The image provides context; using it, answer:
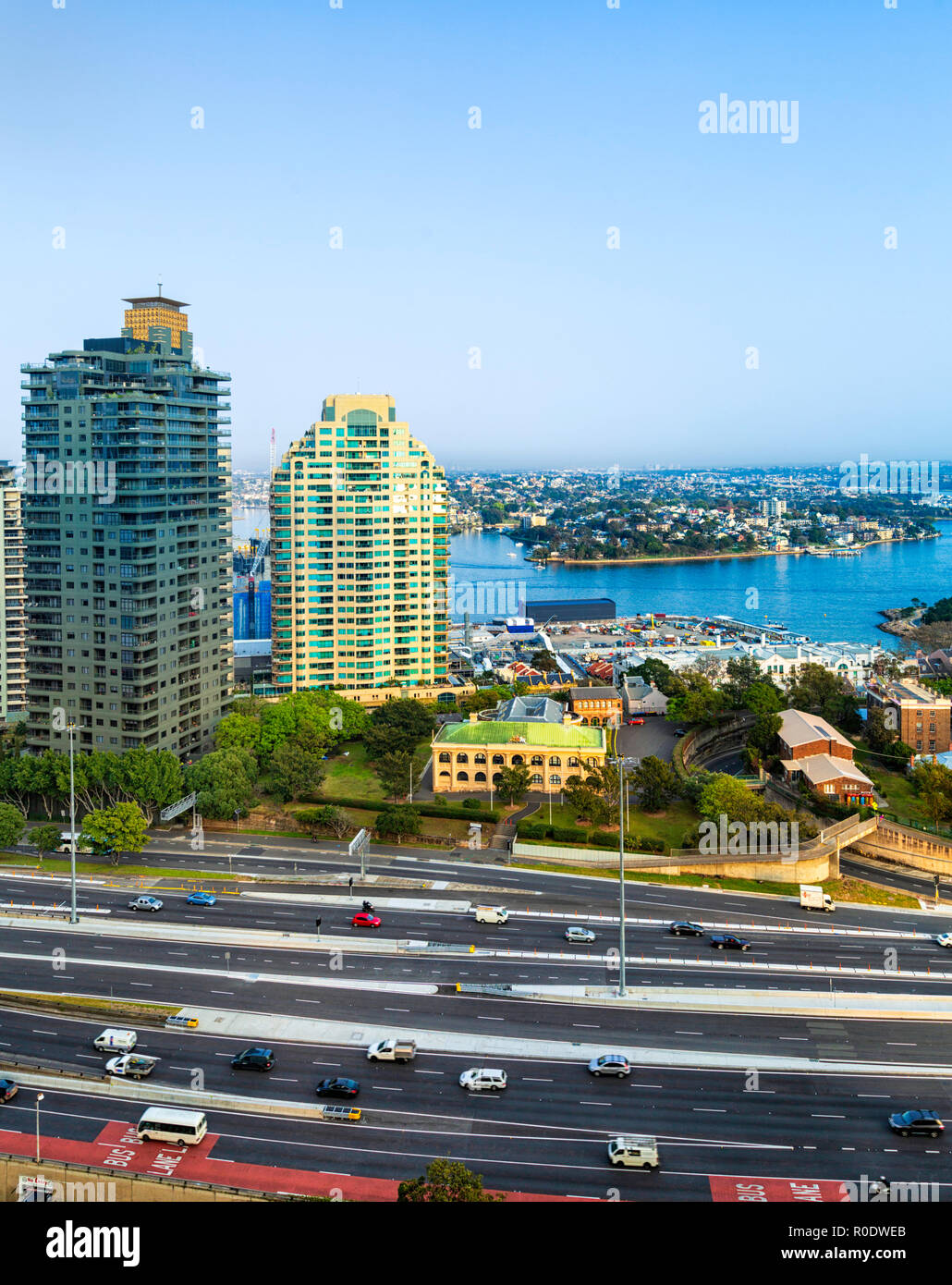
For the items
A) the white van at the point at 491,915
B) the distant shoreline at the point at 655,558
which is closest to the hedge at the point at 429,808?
the white van at the point at 491,915

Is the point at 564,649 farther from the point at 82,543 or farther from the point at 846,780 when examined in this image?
the point at 82,543

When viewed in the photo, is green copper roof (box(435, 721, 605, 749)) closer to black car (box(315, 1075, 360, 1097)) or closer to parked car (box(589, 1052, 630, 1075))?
parked car (box(589, 1052, 630, 1075))

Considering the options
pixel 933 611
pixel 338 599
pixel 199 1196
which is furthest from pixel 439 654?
pixel 933 611

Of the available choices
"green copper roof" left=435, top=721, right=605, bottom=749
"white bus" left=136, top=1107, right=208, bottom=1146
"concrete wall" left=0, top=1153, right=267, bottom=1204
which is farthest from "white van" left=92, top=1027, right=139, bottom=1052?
"green copper roof" left=435, top=721, right=605, bottom=749

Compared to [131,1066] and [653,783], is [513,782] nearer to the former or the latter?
[653,783]

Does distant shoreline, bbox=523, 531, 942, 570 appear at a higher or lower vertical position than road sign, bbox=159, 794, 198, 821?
higher

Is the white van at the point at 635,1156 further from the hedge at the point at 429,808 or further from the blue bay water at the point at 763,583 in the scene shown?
the blue bay water at the point at 763,583

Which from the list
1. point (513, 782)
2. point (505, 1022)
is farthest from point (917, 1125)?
point (513, 782)
